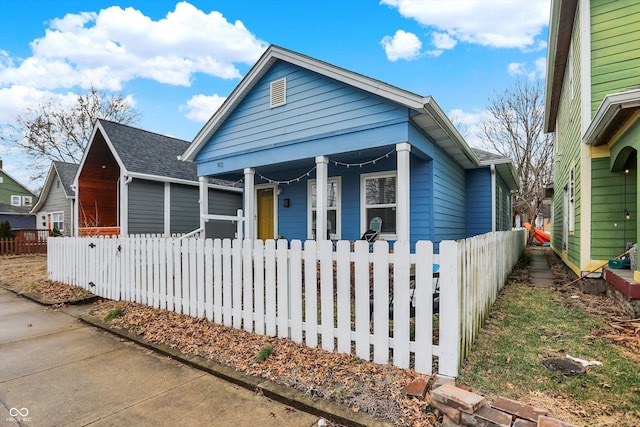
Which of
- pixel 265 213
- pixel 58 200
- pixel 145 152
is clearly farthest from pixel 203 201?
pixel 58 200

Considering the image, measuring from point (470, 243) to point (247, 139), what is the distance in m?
6.80

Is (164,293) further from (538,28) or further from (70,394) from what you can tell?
(538,28)

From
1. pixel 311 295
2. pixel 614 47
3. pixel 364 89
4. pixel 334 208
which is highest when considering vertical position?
pixel 614 47

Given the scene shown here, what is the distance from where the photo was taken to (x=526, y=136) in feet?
72.1

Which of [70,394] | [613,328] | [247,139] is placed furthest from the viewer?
[247,139]

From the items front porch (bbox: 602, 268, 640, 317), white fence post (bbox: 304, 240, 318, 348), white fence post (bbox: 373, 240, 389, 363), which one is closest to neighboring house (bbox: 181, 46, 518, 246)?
front porch (bbox: 602, 268, 640, 317)

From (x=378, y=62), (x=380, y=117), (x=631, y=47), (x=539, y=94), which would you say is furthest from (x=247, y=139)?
(x=539, y=94)

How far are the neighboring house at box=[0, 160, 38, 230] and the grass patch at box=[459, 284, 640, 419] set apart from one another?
3363cm

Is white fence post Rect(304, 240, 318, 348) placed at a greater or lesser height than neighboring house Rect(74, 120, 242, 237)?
lesser

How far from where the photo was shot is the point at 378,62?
21.4m

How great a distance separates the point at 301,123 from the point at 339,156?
45.5 inches

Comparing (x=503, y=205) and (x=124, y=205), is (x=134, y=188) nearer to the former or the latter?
(x=124, y=205)

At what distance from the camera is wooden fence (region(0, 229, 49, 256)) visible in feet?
49.4
